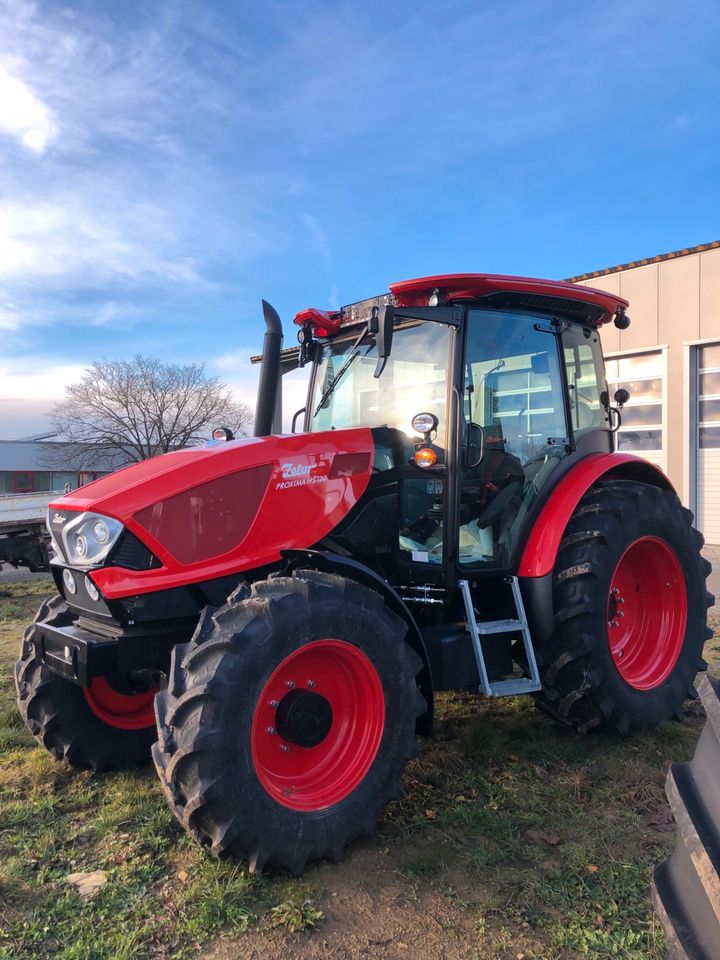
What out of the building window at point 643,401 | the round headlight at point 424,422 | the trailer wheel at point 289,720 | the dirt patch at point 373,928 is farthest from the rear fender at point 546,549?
the building window at point 643,401

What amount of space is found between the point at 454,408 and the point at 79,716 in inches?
97.8

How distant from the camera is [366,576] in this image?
3301 millimetres

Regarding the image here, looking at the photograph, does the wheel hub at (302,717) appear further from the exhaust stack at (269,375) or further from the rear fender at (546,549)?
the exhaust stack at (269,375)

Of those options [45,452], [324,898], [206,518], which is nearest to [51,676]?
[206,518]

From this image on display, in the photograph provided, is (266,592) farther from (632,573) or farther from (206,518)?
(632,573)

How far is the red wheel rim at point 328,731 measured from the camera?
3.01 metres

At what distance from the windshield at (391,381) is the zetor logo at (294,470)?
717 mm

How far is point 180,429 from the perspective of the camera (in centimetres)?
2702

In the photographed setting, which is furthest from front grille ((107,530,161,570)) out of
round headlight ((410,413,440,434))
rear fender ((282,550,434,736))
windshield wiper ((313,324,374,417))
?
windshield wiper ((313,324,374,417))

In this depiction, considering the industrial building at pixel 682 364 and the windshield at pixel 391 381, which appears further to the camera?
the industrial building at pixel 682 364

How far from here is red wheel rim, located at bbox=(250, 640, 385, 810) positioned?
3.01 metres

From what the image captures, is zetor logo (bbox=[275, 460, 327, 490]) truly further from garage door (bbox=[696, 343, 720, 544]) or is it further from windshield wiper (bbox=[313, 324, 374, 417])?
garage door (bbox=[696, 343, 720, 544])

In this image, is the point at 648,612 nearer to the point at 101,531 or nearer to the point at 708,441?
the point at 101,531

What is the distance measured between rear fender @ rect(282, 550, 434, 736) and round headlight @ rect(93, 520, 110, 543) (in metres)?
0.78
